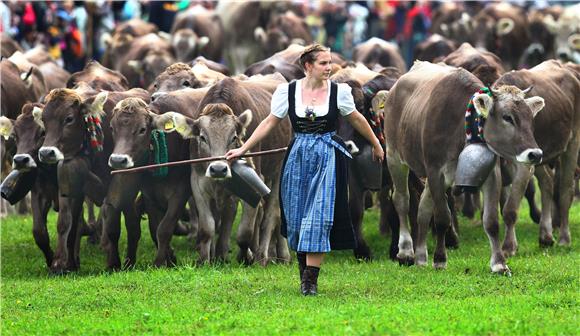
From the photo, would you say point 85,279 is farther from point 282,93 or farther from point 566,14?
point 566,14

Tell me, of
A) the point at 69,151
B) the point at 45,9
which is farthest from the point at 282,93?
the point at 45,9

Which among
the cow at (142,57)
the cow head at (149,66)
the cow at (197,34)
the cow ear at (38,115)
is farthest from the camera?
the cow at (197,34)

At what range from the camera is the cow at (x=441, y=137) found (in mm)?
13305

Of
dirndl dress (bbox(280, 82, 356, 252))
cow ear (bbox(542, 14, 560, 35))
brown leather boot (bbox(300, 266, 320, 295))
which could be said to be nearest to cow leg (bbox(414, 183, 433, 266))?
dirndl dress (bbox(280, 82, 356, 252))

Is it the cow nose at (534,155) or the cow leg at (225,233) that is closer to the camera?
the cow nose at (534,155)

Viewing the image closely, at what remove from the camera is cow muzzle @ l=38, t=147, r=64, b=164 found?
14414 mm

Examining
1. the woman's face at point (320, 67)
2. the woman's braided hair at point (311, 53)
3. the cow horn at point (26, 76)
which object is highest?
the woman's braided hair at point (311, 53)

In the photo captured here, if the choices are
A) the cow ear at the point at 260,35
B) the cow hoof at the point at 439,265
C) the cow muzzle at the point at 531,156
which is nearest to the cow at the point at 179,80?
the cow hoof at the point at 439,265

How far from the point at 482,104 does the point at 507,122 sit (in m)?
0.28

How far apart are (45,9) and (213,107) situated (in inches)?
588

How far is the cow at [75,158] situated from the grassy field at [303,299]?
543mm

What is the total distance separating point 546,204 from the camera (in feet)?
53.2

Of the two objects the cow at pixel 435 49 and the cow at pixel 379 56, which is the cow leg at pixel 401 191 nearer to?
the cow at pixel 379 56

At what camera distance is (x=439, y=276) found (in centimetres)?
1312
